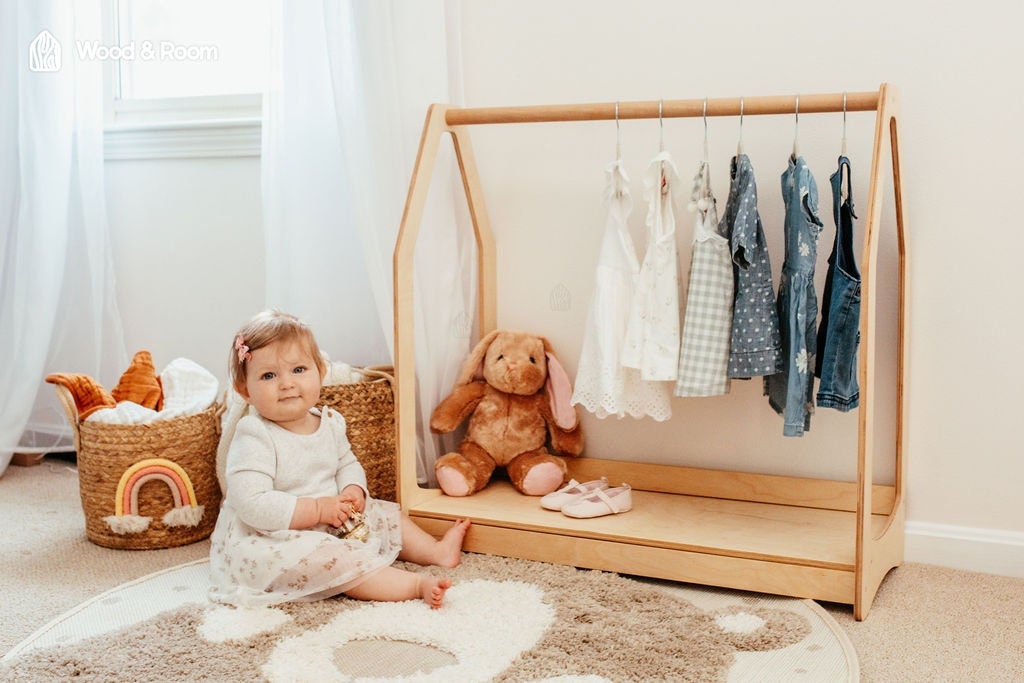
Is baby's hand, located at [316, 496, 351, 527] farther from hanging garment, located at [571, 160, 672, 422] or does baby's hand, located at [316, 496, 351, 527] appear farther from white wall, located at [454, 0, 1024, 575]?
white wall, located at [454, 0, 1024, 575]

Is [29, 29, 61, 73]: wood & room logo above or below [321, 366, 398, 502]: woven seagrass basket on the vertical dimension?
above

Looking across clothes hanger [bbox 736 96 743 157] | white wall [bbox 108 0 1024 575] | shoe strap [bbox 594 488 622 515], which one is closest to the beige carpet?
white wall [bbox 108 0 1024 575]

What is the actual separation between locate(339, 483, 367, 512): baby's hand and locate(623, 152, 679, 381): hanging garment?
0.58 m

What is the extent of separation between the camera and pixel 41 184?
2.61m

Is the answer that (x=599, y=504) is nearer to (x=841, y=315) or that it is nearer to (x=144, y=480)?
(x=841, y=315)

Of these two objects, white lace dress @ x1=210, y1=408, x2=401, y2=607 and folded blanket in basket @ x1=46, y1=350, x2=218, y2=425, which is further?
folded blanket in basket @ x1=46, y1=350, x2=218, y2=425

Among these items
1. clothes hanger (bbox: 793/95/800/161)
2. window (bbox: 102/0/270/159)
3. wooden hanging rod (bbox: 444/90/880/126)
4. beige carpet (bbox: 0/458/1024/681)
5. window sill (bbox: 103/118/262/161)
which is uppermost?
window (bbox: 102/0/270/159)

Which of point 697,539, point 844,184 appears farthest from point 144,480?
point 844,184

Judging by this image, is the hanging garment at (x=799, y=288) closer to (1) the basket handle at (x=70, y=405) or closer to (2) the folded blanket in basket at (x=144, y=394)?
(2) the folded blanket in basket at (x=144, y=394)

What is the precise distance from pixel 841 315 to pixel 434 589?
2.88 feet

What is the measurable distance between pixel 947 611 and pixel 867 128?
919mm

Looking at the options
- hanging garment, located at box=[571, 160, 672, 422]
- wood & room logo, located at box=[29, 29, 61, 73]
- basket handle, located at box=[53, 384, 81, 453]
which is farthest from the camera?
wood & room logo, located at box=[29, 29, 61, 73]

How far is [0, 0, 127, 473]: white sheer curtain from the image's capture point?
2600 millimetres

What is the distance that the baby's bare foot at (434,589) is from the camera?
1.68 meters
